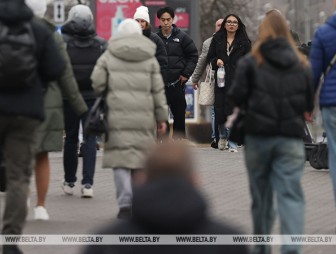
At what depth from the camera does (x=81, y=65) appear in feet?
36.1

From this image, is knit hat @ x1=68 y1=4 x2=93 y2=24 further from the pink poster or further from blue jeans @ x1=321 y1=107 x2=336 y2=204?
the pink poster

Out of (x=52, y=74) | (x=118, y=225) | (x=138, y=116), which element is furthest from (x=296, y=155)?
(x=118, y=225)

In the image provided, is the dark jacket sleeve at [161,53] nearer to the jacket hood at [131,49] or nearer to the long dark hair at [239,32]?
the long dark hair at [239,32]

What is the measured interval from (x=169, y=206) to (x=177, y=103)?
44.1 ft

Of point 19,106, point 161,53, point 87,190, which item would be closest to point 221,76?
point 161,53

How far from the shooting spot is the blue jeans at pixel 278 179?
7328mm

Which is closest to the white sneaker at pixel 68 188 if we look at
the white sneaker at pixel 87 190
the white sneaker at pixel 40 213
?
the white sneaker at pixel 87 190

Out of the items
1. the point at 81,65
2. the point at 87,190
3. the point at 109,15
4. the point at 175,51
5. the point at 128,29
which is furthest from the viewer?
the point at 109,15

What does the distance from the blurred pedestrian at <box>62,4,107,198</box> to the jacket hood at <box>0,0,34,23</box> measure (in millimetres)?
3309

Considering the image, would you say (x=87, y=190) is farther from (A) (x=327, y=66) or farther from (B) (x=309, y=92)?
(B) (x=309, y=92)

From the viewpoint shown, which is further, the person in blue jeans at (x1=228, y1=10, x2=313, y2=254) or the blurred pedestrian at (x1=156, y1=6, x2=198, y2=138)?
the blurred pedestrian at (x1=156, y1=6, x2=198, y2=138)

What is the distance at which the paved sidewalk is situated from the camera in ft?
30.8

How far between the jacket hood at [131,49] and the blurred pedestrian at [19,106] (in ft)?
5.72

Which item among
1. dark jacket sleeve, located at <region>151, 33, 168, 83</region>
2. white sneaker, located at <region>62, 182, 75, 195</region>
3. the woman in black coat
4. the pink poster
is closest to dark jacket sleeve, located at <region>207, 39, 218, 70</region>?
the woman in black coat
